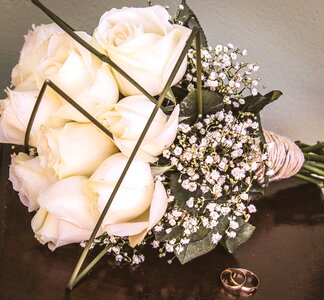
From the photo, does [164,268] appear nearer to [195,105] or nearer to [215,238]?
[215,238]

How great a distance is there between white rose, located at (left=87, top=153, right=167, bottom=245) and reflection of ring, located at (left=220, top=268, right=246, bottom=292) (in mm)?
147

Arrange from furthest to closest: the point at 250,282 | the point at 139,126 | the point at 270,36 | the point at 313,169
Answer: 1. the point at 270,36
2. the point at 313,169
3. the point at 250,282
4. the point at 139,126

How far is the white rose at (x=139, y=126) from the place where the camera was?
700mm

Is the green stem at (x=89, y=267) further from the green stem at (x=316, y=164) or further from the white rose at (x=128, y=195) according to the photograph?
the green stem at (x=316, y=164)

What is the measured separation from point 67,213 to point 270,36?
0.67 meters

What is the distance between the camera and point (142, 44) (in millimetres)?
723

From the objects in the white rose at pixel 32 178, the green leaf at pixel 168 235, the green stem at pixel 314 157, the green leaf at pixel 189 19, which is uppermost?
the green leaf at pixel 189 19

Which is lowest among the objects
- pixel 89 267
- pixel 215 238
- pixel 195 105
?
pixel 89 267

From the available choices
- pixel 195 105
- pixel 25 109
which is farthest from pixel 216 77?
pixel 25 109

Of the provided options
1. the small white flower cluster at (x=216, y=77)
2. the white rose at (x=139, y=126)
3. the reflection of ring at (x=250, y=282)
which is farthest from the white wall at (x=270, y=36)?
the reflection of ring at (x=250, y=282)

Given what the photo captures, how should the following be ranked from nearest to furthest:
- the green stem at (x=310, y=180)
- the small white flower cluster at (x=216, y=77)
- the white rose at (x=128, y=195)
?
1. the white rose at (x=128, y=195)
2. the small white flower cluster at (x=216, y=77)
3. the green stem at (x=310, y=180)

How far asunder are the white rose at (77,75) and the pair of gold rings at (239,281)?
30cm

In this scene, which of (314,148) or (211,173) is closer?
(211,173)

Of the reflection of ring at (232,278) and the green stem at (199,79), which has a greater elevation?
the green stem at (199,79)
